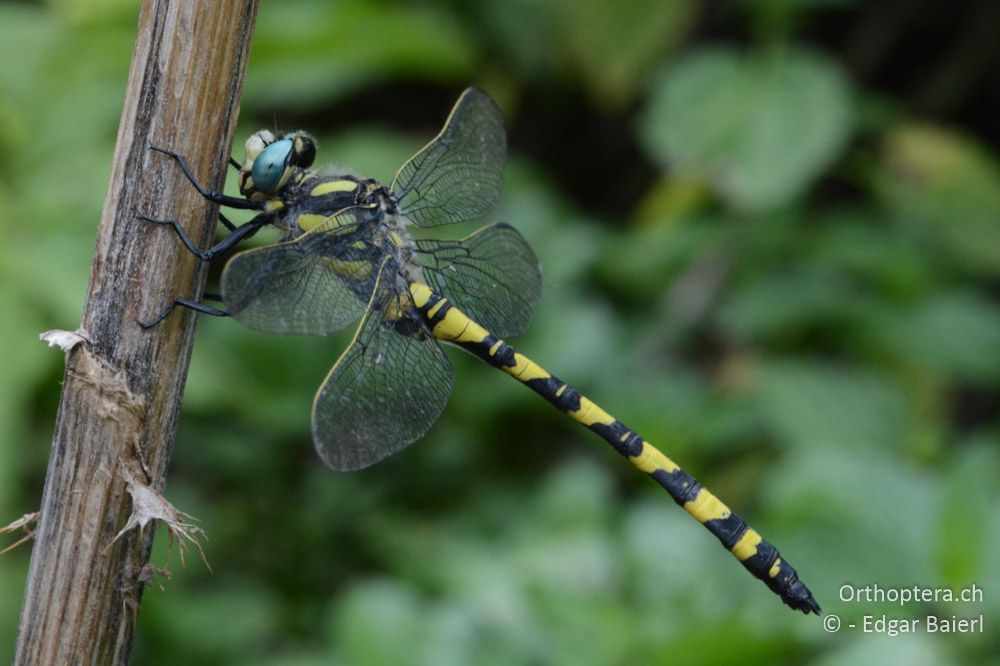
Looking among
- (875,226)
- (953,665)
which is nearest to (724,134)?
(875,226)

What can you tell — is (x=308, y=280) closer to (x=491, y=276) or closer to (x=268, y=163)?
(x=268, y=163)

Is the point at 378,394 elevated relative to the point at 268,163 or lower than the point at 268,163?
lower

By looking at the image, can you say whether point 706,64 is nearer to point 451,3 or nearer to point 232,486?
point 451,3

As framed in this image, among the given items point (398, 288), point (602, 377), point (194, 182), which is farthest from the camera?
point (602, 377)

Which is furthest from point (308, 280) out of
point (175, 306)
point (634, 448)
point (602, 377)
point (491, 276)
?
point (602, 377)

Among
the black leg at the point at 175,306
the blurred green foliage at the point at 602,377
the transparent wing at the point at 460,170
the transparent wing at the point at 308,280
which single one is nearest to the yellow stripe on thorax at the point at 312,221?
the transparent wing at the point at 308,280

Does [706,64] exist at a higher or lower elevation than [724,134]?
higher

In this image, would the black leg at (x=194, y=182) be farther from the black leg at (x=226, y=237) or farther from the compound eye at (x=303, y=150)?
the compound eye at (x=303, y=150)

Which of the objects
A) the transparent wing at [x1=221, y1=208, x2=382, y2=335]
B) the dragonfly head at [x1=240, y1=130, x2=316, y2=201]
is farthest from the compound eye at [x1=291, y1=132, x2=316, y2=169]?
the transparent wing at [x1=221, y1=208, x2=382, y2=335]
